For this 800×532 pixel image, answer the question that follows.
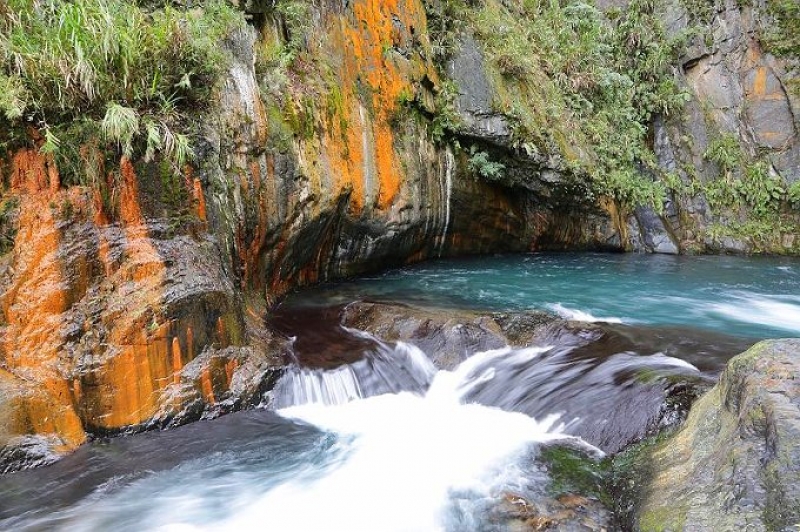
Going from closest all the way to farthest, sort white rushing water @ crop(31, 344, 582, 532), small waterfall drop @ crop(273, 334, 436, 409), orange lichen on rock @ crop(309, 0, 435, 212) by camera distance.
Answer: white rushing water @ crop(31, 344, 582, 532), small waterfall drop @ crop(273, 334, 436, 409), orange lichen on rock @ crop(309, 0, 435, 212)

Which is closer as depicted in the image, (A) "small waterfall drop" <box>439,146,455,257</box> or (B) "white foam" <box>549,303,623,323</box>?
(B) "white foam" <box>549,303,623,323</box>

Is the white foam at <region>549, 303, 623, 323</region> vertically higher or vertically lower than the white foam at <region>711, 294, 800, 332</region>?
higher

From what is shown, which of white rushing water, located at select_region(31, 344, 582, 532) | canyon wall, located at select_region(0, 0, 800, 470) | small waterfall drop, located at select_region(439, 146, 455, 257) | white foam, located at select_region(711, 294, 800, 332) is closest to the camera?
white rushing water, located at select_region(31, 344, 582, 532)

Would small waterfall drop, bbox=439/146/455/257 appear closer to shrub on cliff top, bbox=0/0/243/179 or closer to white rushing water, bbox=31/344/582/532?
shrub on cliff top, bbox=0/0/243/179

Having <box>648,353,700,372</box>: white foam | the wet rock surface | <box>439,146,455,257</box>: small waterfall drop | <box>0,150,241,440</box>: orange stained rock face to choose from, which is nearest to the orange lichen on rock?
<box>439,146,455,257</box>: small waterfall drop

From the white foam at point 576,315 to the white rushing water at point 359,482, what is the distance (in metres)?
2.89

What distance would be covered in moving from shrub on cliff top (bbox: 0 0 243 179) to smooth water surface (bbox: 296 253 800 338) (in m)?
3.64

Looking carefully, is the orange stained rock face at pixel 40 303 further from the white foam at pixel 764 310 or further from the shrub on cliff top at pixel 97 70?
the white foam at pixel 764 310

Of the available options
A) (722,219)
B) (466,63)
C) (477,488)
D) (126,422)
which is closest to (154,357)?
(126,422)

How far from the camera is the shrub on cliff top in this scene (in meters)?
4.66

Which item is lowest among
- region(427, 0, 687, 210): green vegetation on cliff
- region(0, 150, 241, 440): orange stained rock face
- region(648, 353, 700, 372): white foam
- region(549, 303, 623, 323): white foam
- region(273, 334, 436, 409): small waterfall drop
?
region(273, 334, 436, 409): small waterfall drop

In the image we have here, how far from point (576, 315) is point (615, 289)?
89.8 inches

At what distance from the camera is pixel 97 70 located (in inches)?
191

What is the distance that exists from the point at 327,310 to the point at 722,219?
12.1 metres
